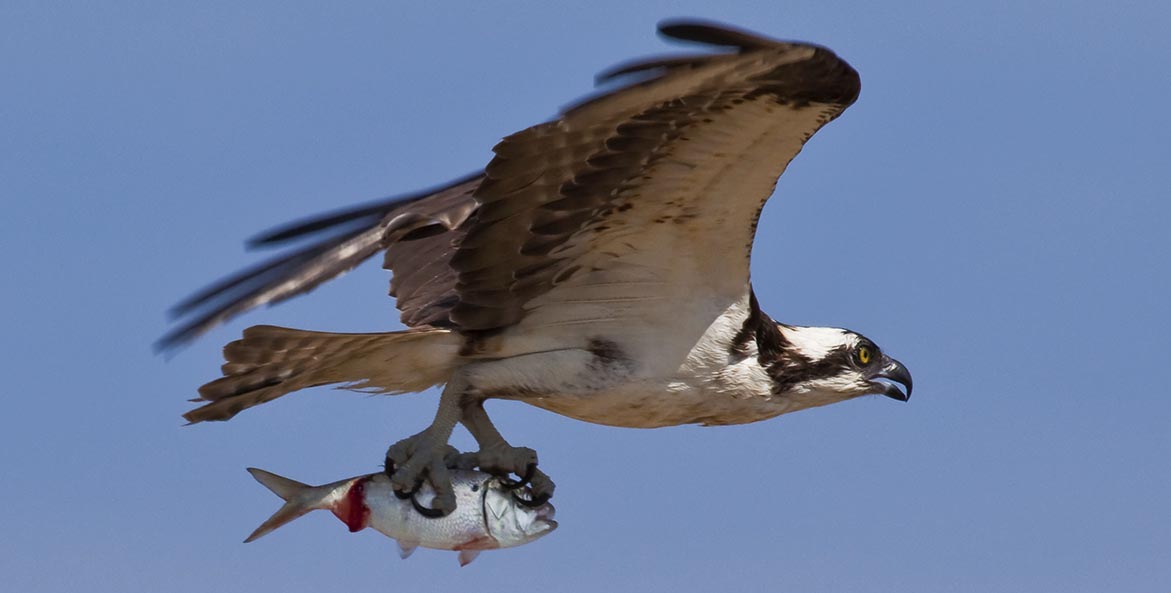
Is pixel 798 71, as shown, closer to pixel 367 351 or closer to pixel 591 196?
pixel 591 196

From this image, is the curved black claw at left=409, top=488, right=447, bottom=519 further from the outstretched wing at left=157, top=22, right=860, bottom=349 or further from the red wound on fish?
the outstretched wing at left=157, top=22, right=860, bottom=349

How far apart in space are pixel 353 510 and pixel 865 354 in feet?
8.33

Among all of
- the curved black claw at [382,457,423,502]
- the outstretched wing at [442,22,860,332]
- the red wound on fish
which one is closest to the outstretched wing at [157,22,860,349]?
the outstretched wing at [442,22,860,332]

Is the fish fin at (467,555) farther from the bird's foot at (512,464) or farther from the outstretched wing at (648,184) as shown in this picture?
the outstretched wing at (648,184)

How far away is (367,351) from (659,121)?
180cm

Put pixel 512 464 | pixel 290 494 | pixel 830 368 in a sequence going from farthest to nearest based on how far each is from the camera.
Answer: pixel 830 368, pixel 512 464, pixel 290 494

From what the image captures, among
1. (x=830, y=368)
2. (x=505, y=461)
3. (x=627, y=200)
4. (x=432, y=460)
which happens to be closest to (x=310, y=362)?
(x=432, y=460)

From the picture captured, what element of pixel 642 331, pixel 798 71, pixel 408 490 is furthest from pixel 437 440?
pixel 798 71

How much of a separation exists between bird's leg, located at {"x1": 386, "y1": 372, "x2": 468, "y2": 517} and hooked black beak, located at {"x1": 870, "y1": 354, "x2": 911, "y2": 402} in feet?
6.25

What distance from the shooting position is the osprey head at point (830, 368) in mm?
8203

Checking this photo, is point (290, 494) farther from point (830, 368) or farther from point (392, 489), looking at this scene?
point (830, 368)

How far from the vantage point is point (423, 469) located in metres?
7.47

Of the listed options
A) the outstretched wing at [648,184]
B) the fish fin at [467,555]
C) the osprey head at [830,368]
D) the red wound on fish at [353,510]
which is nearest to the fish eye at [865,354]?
the osprey head at [830,368]

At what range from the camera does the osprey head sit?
8203 mm
